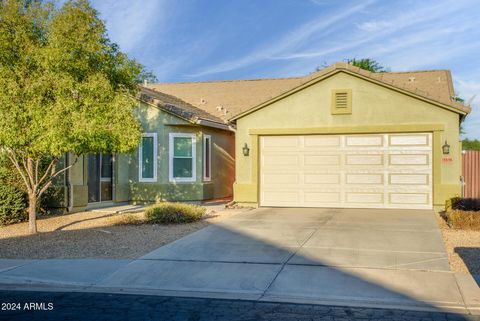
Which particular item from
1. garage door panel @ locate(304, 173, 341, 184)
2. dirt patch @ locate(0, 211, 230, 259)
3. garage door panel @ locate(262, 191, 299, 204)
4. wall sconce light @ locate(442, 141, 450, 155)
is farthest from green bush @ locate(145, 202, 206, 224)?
wall sconce light @ locate(442, 141, 450, 155)

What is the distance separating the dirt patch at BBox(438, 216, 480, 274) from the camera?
883 cm

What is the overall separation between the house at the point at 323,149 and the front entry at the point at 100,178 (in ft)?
→ 0.35

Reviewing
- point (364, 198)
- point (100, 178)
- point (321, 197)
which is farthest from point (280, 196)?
point (100, 178)

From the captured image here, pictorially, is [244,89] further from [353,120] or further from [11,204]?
[11,204]

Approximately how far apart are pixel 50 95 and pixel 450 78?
18.9 m

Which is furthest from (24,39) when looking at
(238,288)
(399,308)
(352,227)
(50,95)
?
(399,308)

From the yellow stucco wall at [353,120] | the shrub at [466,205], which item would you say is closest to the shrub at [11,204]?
the yellow stucco wall at [353,120]

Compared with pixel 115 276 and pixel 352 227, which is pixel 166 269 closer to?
pixel 115 276

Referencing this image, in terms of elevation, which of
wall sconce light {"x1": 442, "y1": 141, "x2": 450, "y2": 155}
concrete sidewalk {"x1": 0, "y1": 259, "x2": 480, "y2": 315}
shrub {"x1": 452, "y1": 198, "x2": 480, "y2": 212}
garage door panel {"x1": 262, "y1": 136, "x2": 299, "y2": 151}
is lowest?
concrete sidewalk {"x1": 0, "y1": 259, "x2": 480, "y2": 315}

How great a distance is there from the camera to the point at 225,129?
2119cm

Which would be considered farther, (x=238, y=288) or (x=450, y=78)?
(x=450, y=78)

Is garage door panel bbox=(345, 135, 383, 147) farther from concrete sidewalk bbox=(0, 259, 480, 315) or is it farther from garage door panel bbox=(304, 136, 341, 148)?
concrete sidewalk bbox=(0, 259, 480, 315)

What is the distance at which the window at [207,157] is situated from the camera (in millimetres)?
19781

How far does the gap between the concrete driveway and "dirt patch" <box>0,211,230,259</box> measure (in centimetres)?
64
